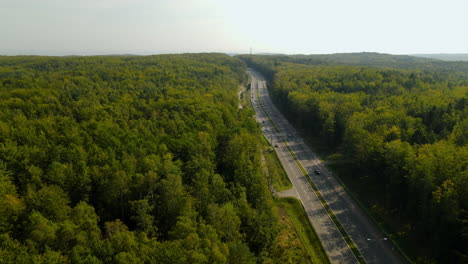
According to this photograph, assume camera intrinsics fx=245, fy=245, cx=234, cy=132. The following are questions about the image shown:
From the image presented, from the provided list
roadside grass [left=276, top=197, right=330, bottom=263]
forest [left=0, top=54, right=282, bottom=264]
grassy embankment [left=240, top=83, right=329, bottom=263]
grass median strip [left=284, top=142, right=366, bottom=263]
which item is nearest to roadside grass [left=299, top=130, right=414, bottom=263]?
grass median strip [left=284, top=142, right=366, bottom=263]

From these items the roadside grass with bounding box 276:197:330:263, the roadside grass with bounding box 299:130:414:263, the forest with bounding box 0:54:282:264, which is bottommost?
the roadside grass with bounding box 276:197:330:263

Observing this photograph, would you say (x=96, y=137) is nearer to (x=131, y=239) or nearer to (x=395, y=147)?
(x=131, y=239)

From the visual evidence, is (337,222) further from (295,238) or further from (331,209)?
(295,238)

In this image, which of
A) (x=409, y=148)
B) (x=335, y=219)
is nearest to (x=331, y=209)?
(x=335, y=219)

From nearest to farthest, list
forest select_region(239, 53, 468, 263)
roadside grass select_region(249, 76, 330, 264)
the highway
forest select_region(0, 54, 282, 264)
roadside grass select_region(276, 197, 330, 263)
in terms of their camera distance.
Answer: forest select_region(0, 54, 282, 264)
forest select_region(239, 53, 468, 263)
roadside grass select_region(249, 76, 330, 264)
roadside grass select_region(276, 197, 330, 263)
the highway

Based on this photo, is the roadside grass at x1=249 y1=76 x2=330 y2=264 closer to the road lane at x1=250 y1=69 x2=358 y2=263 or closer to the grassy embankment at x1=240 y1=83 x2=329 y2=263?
Answer: the grassy embankment at x1=240 y1=83 x2=329 y2=263

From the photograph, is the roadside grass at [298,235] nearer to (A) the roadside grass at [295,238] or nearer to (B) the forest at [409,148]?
(A) the roadside grass at [295,238]

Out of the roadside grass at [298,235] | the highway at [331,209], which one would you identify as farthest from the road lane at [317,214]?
the roadside grass at [298,235]
